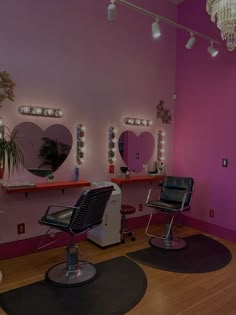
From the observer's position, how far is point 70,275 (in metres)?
2.59

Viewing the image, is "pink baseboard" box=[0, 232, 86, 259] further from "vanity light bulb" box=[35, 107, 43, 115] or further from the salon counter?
"vanity light bulb" box=[35, 107, 43, 115]

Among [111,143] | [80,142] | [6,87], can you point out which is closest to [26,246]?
[80,142]

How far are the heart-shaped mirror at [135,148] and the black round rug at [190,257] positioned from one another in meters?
1.30

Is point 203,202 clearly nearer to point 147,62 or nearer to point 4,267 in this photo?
point 147,62

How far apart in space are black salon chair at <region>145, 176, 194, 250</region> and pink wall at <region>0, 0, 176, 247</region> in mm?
497

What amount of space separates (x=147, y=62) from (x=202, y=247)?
2795mm

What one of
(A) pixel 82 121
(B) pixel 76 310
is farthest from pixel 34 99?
(B) pixel 76 310

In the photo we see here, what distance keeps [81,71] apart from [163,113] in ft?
5.22

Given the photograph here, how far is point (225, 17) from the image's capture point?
212 centimetres

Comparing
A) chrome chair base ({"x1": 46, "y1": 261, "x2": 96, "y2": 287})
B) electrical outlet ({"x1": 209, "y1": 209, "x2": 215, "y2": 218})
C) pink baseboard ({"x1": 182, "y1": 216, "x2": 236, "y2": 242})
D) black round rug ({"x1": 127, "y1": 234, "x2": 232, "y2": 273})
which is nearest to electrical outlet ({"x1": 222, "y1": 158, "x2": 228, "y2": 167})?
electrical outlet ({"x1": 209, "y1": 209, "x2": 215, "y2": 218})

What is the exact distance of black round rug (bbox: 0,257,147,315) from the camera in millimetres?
2098

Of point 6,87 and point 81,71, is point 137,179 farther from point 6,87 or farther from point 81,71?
point 6,87

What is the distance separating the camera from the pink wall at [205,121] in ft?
12.1

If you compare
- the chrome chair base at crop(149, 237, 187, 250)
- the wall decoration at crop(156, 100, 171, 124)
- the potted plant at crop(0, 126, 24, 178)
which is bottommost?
the chrome chair base at crop(149, 237, 187, 250)
